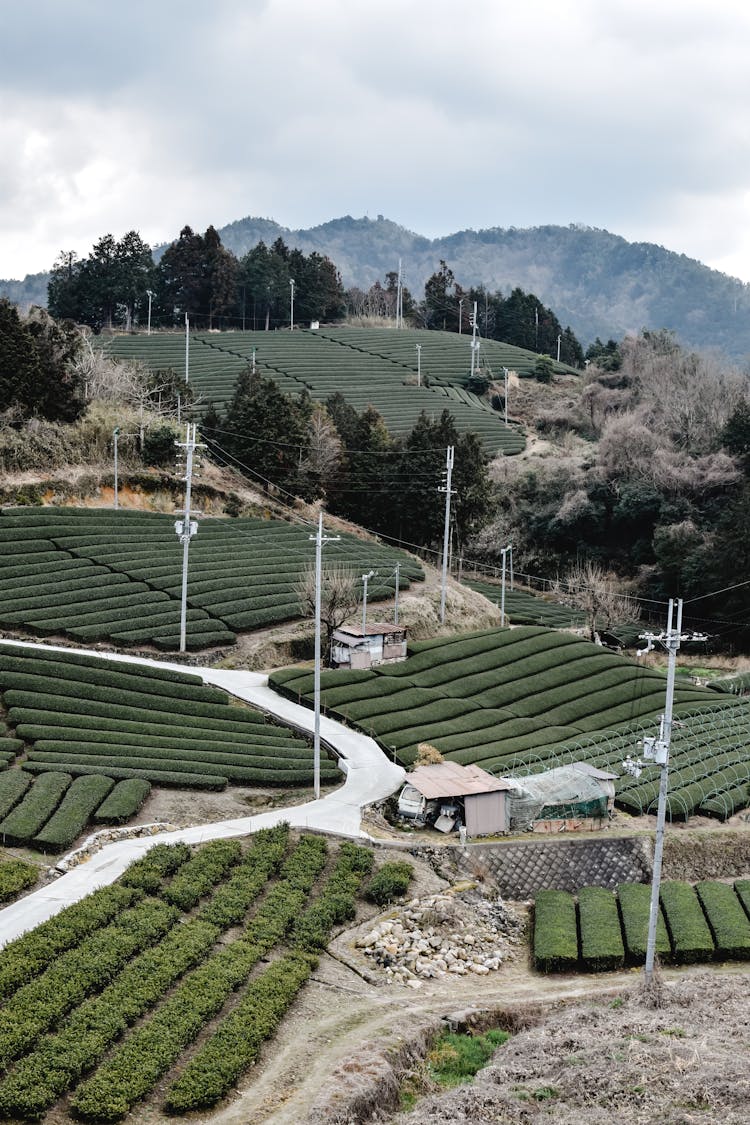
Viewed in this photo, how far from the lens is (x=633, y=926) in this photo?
3033cm

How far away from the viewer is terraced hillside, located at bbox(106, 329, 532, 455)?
10400 centimetres

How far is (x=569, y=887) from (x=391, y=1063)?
12.5m

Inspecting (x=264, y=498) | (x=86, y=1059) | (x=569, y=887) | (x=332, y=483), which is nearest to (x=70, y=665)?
(x=569, y=887)

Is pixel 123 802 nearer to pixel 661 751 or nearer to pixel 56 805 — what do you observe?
pixel 56 805

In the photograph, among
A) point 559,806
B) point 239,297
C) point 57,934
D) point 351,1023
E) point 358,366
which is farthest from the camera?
point 239,297

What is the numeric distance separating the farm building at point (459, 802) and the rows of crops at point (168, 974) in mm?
3919

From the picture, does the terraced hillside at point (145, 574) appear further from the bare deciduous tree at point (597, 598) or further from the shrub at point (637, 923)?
the shrub at point (637, 923)

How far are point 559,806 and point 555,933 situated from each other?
20.7ft

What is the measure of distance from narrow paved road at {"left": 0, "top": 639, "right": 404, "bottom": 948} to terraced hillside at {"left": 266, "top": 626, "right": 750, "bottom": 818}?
1027 millimetres

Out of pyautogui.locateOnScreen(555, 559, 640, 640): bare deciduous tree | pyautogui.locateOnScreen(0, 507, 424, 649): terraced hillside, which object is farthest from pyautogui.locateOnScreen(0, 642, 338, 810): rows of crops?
pyautogui.locateOnScreen(555, 559, 640, 640): bare deciduous tree

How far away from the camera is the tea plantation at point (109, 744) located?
31797mm

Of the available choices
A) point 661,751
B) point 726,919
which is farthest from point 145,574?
point 661,751

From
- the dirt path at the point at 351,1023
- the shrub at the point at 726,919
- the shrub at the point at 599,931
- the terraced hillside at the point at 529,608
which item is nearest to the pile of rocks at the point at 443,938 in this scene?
the dirt path at the point at 351,1023

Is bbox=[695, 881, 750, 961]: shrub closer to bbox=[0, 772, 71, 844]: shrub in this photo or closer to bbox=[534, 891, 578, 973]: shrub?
bbox=[534, 891, 578, 973]: shrub
